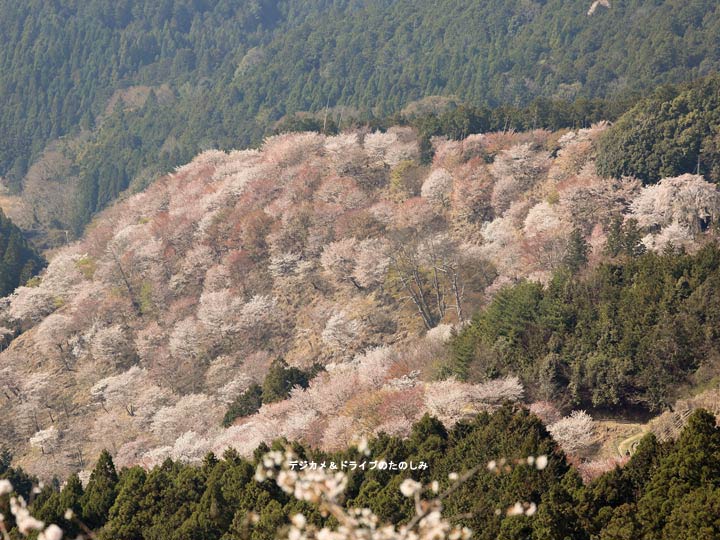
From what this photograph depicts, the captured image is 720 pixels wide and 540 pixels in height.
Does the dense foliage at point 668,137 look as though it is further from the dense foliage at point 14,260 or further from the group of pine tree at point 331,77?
the dense foliage at point 14,260

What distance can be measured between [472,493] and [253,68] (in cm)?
11413

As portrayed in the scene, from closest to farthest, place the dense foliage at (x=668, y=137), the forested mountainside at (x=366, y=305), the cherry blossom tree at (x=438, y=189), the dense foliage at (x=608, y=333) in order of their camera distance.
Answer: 1. the dense foliage at (x=608, y=333)
2. the forested mountainside at (x=366, y=305)
3. the dense foliage at (x=668, y=137)
4. the cherry blossom tree at (x=438, y=189)

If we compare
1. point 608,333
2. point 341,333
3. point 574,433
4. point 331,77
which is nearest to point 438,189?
point 341,333

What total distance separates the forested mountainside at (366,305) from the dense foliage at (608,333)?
0.29 ft

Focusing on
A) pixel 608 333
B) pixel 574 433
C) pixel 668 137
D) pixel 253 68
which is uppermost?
pixel 608 333

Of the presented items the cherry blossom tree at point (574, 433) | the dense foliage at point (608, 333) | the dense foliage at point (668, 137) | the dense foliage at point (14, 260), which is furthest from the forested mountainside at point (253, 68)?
the cherry blossom tree at point (574, 433)

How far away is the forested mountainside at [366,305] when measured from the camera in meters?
35.6

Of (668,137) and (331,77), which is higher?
(668,137)

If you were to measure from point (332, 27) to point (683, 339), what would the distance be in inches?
4109

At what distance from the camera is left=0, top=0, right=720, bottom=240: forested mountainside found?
9294 cm

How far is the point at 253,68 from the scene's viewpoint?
133 meters

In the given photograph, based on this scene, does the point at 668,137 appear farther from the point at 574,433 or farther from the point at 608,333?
the point at 574,433

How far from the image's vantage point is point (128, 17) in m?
161

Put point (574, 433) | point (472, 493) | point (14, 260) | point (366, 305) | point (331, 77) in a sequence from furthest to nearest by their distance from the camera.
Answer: point (331, 77), point (14, 260), point (366, 305), point (574, 433), point (472, 493)
